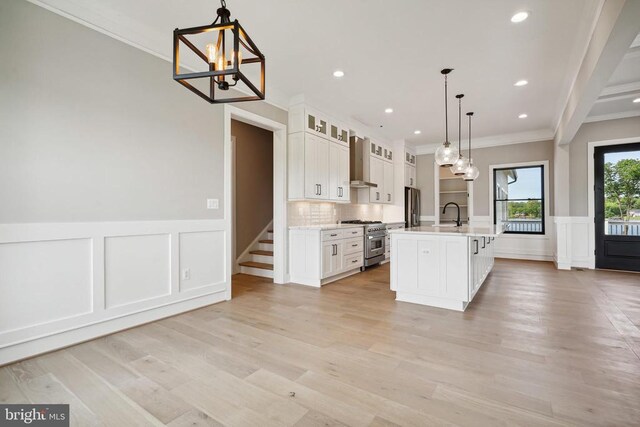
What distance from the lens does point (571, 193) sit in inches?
237

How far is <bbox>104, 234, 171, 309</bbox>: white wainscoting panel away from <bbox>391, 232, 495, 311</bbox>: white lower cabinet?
8.59ft

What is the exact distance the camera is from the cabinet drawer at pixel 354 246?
519cm

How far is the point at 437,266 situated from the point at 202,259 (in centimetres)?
273

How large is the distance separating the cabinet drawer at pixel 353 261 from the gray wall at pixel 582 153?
4285mm

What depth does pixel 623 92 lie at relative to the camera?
15.3 feet

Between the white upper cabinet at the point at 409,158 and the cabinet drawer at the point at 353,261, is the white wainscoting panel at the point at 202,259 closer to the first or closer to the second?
the cabinet drawer at the point at 353,261

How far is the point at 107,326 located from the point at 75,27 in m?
2.59

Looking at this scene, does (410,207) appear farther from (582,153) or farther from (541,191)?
(582,153)

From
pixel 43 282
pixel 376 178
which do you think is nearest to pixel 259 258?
pixel 376 178

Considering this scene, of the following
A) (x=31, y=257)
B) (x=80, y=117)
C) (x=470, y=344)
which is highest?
(x=80, y=117)

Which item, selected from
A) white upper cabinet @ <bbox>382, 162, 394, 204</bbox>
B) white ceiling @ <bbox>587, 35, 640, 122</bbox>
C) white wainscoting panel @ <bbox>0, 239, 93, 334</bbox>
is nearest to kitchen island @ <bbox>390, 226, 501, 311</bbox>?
white ceiling @ <bbox>587, 35, 640, 122</bbox>

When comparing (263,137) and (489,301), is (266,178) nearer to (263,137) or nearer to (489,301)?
(263,137)

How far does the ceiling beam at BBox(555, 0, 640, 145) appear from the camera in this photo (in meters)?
2.16

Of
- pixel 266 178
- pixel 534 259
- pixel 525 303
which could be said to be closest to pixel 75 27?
pixel 266 178
